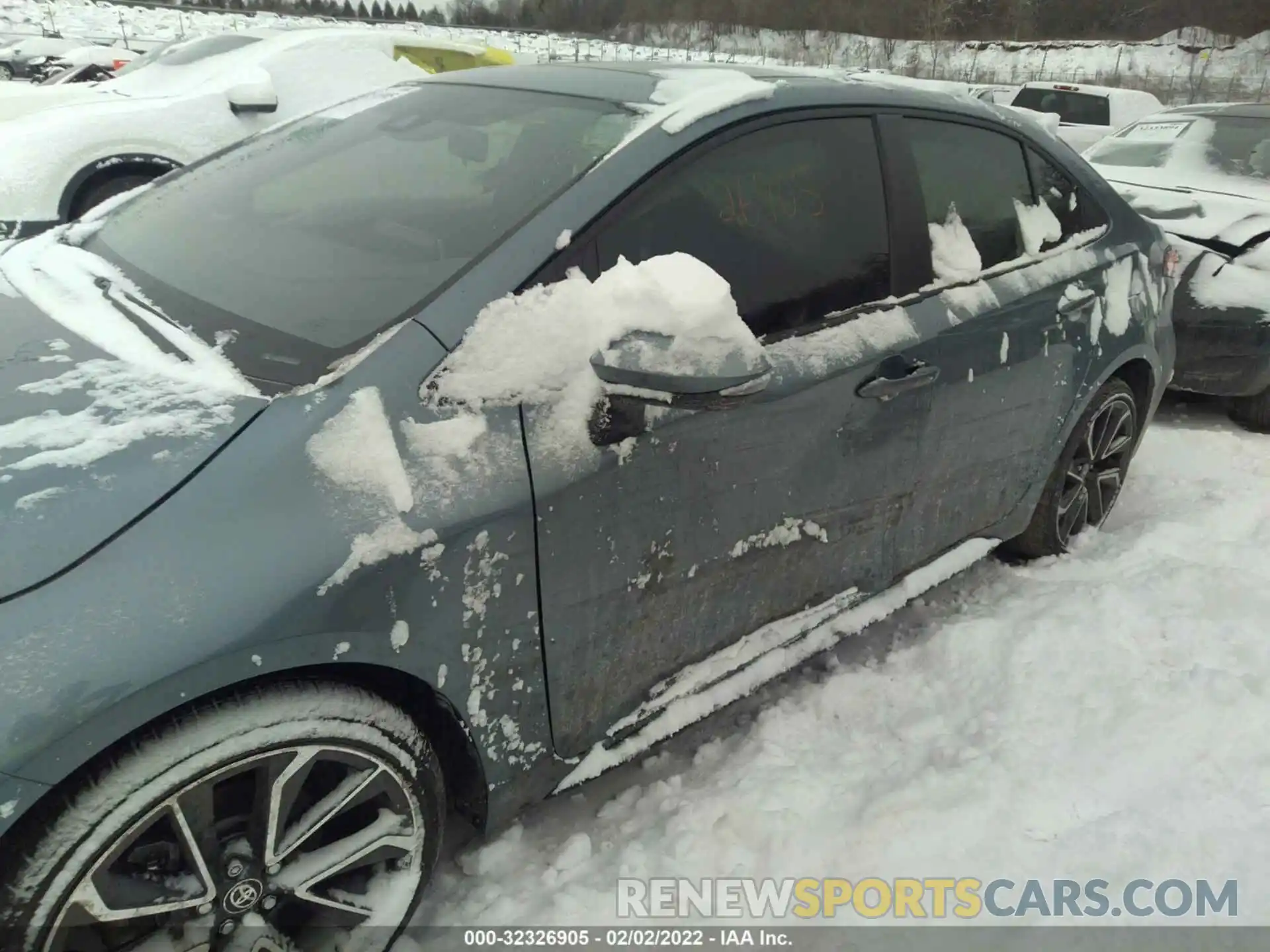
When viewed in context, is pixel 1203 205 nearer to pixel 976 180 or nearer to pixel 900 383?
pixel 976 180

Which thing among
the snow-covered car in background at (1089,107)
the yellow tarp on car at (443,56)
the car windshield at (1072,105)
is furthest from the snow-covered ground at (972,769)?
the car windshield at (1072,105)

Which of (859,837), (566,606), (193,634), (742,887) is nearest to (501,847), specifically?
(742,887)

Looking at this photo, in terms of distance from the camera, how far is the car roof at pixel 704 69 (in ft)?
6.95

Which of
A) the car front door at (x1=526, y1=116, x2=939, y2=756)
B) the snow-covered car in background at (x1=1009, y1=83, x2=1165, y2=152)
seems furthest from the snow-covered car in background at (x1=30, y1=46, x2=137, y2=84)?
the car front door at (x1=526, y1=116, x2=939, y2=756)

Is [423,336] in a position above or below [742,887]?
above

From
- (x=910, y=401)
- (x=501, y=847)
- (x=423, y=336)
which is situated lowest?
(x=501, y=847)

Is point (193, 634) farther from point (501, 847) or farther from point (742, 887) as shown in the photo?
point (742, 887)

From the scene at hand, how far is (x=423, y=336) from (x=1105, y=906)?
1.89 meters

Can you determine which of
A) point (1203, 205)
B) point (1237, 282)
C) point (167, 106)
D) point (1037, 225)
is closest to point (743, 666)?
point (1037, 225)

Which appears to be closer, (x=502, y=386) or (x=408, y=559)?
(x=408, y=559)

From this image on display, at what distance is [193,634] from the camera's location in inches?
47.9

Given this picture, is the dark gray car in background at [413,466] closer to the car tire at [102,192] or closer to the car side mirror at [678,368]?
the car side mirror at [678,368]

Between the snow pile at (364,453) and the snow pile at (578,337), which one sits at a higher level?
the snow pile at (578,337)

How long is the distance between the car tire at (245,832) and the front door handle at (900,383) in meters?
1.31
